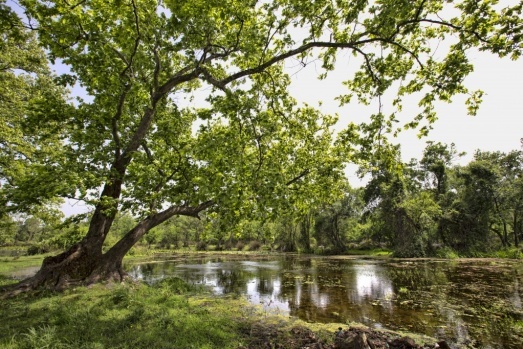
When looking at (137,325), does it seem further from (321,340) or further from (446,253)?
(446,253)

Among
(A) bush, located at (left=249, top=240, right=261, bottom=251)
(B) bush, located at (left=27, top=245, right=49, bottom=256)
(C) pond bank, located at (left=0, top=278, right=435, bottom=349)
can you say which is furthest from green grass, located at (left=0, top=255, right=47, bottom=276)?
(A) bush, located at (left=249, top=240, right=261, bottom=251)

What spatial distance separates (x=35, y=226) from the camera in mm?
101438

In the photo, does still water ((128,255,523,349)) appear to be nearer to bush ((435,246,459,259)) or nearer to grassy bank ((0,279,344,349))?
grassy bank ((0,279,344,349))

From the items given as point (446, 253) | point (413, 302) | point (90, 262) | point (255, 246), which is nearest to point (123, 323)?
point (90, 262)

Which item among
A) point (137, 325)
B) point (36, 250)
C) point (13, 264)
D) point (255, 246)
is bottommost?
point (255, 246)

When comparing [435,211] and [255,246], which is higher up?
[435,211]

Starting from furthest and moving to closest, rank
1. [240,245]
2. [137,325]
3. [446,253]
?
[240,245], [446,253], [137,325]

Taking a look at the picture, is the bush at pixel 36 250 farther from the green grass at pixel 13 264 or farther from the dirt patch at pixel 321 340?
the dirt patch at pixel 321 340

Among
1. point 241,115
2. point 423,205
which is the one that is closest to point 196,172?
point 241,115

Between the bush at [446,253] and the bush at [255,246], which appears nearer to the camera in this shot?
the bush at [446,253]

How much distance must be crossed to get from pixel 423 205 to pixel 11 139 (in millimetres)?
47120

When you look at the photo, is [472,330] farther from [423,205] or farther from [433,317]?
[423,205]

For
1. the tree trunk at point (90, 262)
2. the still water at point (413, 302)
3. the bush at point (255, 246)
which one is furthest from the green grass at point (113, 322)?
the bush at point (255, 246)

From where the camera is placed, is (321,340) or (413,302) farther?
(413,302)
